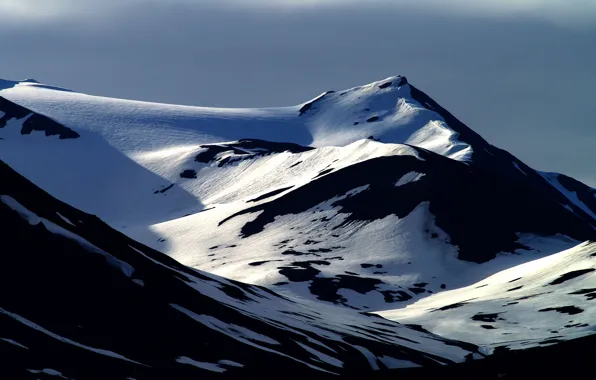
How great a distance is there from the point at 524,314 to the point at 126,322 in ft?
255

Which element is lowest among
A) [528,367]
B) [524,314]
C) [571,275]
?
[524,314]

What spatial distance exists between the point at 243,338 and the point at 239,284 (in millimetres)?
46369

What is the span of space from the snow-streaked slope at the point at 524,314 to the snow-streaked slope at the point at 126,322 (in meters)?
14.0

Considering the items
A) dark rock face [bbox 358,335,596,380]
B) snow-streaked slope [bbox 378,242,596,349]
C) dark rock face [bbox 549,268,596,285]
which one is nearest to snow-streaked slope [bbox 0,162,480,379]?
snow-streaked slope [bbox 378,242,596,349]

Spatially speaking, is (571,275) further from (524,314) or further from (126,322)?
(126,322)

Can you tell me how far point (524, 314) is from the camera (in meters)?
180

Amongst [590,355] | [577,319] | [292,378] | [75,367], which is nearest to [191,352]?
[292,378]

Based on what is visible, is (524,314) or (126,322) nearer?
(126,322)

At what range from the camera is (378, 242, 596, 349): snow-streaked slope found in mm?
165500

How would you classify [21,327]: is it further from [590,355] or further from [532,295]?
[532,295]

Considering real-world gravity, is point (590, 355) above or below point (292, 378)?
above

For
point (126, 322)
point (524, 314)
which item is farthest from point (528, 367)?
point (524, 314)

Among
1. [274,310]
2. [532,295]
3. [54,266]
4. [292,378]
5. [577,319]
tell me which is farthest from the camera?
[532,295]

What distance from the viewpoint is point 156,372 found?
107125 mm
